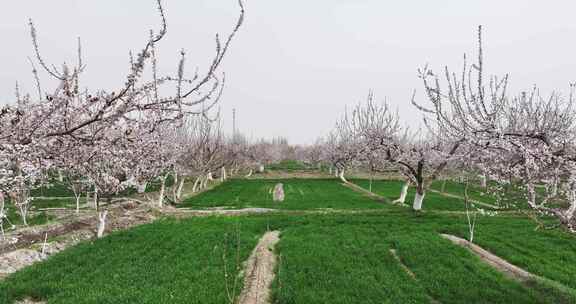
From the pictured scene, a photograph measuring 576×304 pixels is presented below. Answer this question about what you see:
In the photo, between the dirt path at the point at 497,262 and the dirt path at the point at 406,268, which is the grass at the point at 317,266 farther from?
the dirt path at the point at 497,262

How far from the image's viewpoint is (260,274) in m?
10.5

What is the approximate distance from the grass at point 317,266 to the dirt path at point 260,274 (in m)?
0.33

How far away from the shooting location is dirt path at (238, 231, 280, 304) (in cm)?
888

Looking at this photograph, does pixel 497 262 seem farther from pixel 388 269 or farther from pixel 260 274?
pixel 260 274

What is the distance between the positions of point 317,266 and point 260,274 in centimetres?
195

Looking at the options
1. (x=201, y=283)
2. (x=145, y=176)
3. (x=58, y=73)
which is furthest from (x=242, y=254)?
(x=145, y=176)

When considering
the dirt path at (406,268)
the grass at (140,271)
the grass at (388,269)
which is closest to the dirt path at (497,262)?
the grass at (388,269)

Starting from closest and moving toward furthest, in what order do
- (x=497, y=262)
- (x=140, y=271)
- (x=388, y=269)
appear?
(x=140, y=271) → (x=388, y=269) → (x=497, y=262)

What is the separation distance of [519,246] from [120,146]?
15.6m

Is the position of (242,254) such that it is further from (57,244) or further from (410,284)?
(57,244)

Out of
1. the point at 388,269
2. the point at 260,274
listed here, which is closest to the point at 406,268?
the point at 388,269

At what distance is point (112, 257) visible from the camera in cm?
1190

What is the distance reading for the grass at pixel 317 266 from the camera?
29.0 feet

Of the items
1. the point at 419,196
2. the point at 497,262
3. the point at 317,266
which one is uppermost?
the point at 419,196
